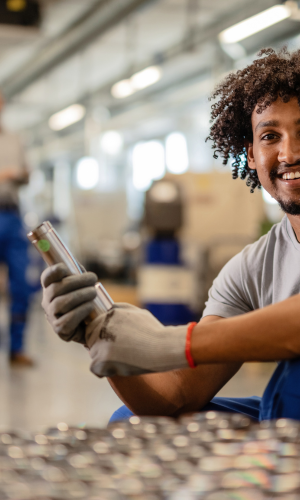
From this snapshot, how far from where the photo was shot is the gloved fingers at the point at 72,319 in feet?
2.61

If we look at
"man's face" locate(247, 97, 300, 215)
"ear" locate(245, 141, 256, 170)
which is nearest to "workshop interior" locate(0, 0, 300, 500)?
"ear" locate(245, 141, 256, 170)

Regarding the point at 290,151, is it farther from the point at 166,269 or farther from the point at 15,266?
the point at 166,269

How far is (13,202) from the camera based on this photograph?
336cm

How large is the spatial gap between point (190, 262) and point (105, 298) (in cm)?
339

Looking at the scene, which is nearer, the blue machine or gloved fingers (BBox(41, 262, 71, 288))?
gloved fingers (BBox(41, 262, 71, 288))

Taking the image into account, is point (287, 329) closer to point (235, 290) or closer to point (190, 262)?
point (235, 290)

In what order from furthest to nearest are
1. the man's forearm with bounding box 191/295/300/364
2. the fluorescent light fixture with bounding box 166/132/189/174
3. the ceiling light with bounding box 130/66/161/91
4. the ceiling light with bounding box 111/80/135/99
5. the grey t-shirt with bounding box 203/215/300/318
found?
the fluorescent light fixture with bounding box 166/132/189/174 < the ceiling light with bounding box 111/80/135/99 < the ceiling light with bounding box 130/66/161/91 < the grey t-shirt with bounding box 203/215/300/318 < the man's forearm with bounding box 191/295/300/364

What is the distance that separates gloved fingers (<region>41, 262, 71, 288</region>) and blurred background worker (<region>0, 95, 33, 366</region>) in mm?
2600

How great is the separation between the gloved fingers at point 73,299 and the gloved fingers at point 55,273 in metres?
0.03

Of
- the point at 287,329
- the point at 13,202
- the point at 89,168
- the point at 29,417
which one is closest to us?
the point at 287,329

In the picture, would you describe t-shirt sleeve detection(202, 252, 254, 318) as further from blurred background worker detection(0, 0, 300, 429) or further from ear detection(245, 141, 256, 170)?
blurred background worker detection(0, 0, 300, 429)

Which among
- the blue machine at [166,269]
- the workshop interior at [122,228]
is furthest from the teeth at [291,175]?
the blue machine at [166,269]

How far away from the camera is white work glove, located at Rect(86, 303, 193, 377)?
2.52 ft

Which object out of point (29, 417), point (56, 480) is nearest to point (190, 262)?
point (29, 417)
